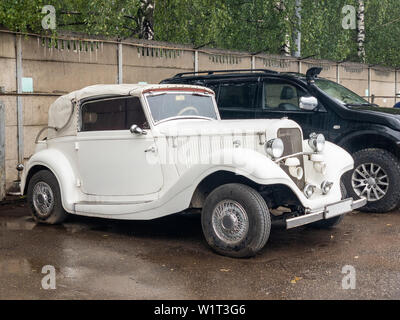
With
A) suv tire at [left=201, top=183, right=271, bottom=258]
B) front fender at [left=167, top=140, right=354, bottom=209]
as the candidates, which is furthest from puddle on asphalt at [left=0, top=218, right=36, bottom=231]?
suv tire at [left=201, top=183, right=271, bottom=258]

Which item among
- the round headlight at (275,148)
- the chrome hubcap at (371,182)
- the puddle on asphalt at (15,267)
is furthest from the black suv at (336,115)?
the puddle on asphalt at (15,267)

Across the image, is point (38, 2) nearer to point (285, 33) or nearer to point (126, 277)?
point (126, 277)

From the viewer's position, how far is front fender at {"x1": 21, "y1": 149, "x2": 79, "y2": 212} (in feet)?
23.3

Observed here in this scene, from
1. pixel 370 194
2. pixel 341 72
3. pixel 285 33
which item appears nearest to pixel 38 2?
pixel 370 194

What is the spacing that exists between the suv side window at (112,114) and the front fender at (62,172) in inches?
19.8

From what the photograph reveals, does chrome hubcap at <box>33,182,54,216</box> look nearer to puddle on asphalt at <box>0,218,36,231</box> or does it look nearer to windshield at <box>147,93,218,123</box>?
puddle on asphalt at <box>0,218,36,231</box>

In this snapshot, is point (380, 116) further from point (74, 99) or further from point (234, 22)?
point (234, 22)

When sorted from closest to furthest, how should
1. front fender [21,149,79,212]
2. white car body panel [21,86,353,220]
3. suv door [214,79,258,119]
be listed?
white car body panel [21,86,353,220], front fender [21,149,79,212], suv door [214,79,258,119]

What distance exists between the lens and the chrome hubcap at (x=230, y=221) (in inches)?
226

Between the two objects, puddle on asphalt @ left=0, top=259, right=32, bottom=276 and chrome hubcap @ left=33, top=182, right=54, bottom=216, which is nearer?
puddle on asphalt @ left=0, top=259, right=32, bottom=276

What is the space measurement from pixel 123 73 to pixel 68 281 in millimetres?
6623

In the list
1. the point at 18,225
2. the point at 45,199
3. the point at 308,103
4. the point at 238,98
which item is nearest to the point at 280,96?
the point at 238,98

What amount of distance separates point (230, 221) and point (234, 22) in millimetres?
12809
